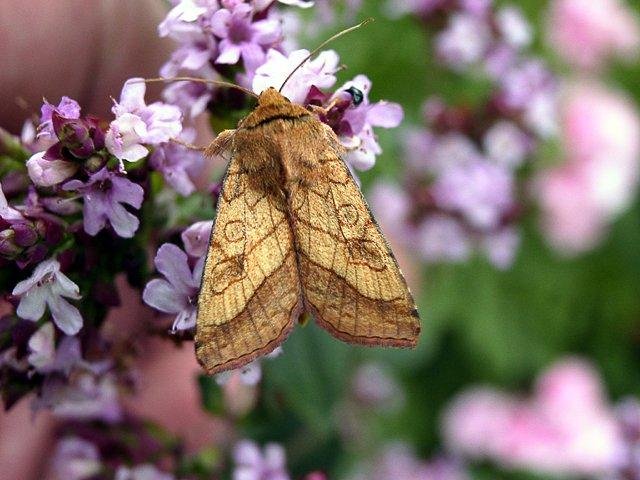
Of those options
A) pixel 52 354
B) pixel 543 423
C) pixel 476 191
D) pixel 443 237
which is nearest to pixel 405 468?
pixel 543 423

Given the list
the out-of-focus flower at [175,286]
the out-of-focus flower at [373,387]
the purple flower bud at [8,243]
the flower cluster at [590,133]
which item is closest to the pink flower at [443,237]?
the out-of-focus flower at [373,387]

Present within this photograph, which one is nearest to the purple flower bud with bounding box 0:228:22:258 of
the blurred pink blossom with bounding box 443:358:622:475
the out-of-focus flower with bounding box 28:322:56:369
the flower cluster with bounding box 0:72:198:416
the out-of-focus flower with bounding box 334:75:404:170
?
the flower cluster with bounding box 0:72:198:416

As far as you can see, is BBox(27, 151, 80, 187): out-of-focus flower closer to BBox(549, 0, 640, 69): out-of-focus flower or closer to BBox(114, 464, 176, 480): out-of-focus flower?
BBox(114, 464, 176, 480): out-of-focus flower

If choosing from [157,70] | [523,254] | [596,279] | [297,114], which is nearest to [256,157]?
[297,114]

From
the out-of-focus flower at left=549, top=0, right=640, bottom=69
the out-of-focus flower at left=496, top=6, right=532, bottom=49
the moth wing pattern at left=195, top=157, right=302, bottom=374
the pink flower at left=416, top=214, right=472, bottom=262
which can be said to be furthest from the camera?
the out-of-focus flower at left=549, top=0, right=640, bottom=69

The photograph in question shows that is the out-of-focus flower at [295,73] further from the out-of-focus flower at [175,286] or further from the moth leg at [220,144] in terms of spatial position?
the out-of-focus flower at [175,286]

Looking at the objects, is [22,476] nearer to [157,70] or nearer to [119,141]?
[157,70]
